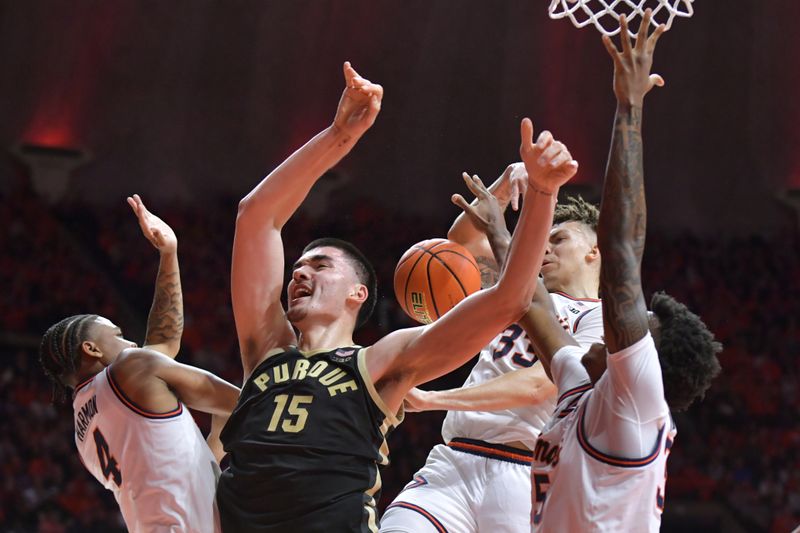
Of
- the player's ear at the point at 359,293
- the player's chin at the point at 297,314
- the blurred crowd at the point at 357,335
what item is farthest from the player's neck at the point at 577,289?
the blurred crowd at the point at 357,335

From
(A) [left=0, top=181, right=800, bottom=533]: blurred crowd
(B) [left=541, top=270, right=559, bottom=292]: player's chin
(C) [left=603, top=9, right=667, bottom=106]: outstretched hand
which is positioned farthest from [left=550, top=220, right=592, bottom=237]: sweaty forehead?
(A) [left=0, top=181, right=800, bottom=533]: blurred crowd

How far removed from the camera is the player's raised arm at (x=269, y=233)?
3.62 metres

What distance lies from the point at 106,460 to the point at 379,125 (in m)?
11.8

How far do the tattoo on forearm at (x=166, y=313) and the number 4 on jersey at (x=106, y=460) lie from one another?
25.1 inches

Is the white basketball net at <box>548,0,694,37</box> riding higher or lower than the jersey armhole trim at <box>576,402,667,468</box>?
higher

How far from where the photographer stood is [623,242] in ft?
9.22

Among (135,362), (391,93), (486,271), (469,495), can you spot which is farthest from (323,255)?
(391,93)

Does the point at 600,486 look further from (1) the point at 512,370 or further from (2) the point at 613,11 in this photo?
(2) the point at 613,11

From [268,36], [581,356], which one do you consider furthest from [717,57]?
[581,356]

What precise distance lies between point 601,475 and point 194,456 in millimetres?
1588

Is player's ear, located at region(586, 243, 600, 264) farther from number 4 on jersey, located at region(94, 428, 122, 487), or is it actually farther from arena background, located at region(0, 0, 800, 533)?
arena background, located at region(0, 0, 800, 533)

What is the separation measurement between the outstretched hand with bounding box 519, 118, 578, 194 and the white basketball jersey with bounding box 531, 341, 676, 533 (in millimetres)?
658

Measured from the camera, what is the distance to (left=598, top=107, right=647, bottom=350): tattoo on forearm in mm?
2758

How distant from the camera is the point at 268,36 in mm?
14938
